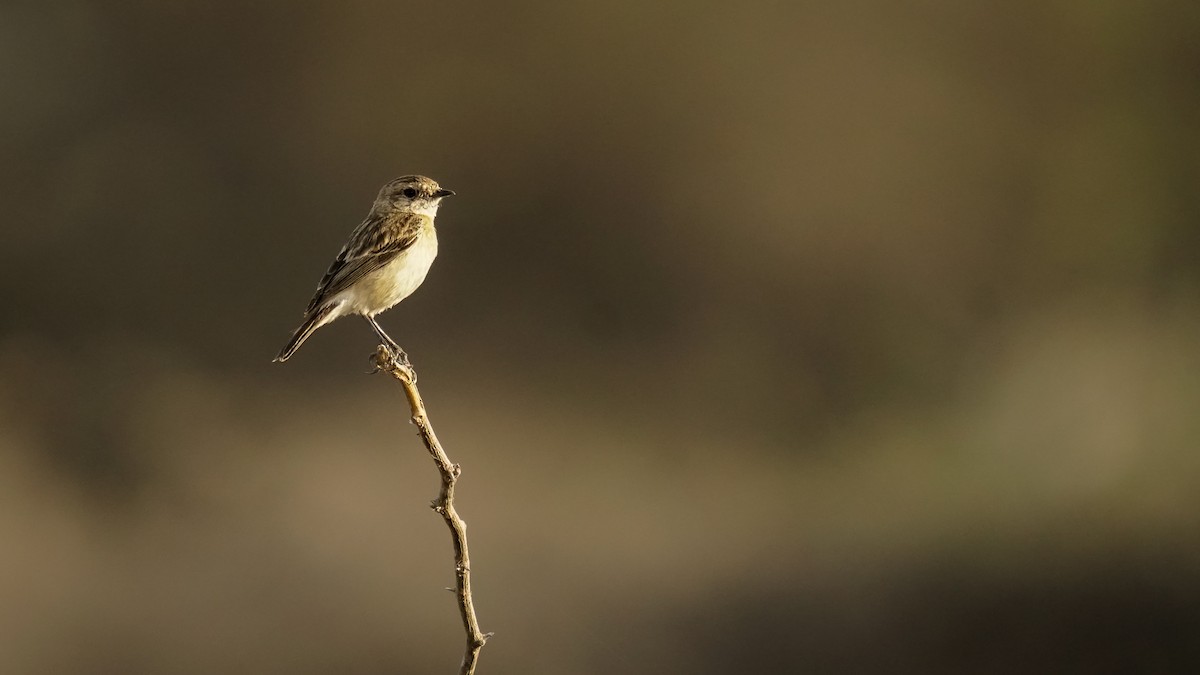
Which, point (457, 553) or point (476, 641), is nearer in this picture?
point (476, 641)

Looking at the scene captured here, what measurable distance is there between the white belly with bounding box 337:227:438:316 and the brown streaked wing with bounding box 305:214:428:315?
0.02 metres

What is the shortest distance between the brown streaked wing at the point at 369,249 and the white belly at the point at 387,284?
20 millimetres

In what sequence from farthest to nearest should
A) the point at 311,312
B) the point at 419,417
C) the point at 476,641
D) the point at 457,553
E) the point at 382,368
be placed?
the point at 311,312, the point at 382,368, the point at 419,417, the point at 457,553, the point at 476,641

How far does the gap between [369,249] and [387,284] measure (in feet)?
0.51

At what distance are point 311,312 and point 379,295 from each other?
22cm

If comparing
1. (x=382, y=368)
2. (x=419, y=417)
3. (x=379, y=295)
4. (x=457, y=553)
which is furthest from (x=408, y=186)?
(x=457, y=553)

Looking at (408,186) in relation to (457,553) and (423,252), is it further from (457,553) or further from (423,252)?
(457,553)

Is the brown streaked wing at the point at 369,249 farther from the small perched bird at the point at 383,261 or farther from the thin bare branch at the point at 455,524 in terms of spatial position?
the thin bare branch at the point at 455,524

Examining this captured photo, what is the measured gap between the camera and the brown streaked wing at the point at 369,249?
3582 mm

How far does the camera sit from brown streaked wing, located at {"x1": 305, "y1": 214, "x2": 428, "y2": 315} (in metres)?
3.58

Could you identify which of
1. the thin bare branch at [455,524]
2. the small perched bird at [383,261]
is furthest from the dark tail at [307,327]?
the thin bare branch at [455,524]

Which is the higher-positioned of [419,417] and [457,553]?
[419,417]

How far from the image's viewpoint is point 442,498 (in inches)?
92.0

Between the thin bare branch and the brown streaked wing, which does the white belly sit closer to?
the brown streaked wing
